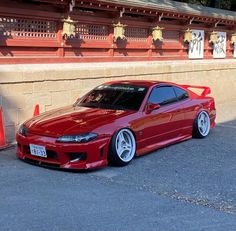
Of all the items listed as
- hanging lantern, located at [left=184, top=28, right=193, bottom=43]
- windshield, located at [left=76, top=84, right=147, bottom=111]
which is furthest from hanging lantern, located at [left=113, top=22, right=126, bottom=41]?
hanging lantern, located at [left=184, top=28, right=193, bottom=43]

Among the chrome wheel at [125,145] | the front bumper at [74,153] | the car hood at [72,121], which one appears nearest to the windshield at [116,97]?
the car hood at [72,121]

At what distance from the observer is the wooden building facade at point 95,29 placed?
9438mm

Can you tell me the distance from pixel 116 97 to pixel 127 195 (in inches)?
110

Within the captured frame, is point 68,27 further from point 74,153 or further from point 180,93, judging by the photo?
point 74,153

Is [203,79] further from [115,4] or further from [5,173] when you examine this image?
[5,173]

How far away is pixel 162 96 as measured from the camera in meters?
8.49

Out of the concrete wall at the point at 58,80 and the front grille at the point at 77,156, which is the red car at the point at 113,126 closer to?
the front grille at the point at 77,156

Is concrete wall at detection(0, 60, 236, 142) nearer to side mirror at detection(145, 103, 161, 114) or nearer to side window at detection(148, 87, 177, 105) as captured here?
side window at detection(148, 87, 177, 105)

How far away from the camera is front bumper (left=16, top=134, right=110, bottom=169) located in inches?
260

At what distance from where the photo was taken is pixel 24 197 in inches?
217

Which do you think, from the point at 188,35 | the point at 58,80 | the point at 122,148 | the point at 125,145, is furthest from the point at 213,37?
the point at 122,148

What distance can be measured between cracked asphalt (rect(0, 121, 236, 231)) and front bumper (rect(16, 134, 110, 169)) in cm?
13

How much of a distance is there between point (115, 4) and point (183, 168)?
5.31 metres

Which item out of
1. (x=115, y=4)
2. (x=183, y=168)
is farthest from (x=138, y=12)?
(x=183, y=168)
